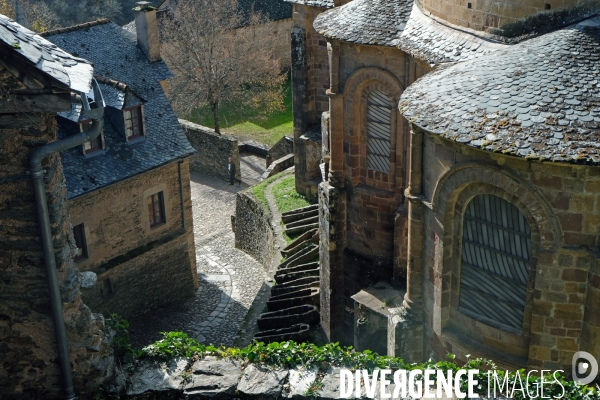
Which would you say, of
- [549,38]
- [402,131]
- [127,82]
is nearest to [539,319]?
[549,38]

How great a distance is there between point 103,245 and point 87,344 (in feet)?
59.7

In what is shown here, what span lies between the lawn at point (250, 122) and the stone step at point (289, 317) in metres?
22.8

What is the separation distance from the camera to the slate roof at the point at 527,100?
12867 mm

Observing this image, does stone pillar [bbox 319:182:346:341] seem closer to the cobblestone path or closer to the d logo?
the cobblestone path

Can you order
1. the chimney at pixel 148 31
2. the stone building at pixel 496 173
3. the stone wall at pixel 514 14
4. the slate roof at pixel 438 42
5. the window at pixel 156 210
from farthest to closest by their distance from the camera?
the chimney at pixel 148 31, the window at pixel 156 210, the slate roof at pixel 438 42, the stone wall at pixel 514 14, the stone building at pixel 496 173

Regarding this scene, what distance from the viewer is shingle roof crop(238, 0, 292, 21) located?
54.9 meters

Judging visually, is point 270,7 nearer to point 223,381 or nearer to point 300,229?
point 300,229

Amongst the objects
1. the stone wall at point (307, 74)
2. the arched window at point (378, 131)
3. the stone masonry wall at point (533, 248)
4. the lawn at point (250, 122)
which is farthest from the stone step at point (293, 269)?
the lawn at point (250, 122)

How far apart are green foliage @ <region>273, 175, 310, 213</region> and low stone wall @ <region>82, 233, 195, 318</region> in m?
4.80

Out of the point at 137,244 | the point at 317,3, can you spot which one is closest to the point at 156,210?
the point at 137,244

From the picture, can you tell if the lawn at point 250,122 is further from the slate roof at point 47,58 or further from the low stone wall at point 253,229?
the slate roof at point 47,58

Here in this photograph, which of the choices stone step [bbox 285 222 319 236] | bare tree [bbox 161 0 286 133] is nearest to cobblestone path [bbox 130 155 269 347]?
stone step [bbox 285 222 319 236]

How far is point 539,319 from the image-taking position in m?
14.4

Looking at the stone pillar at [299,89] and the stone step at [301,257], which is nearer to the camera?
the stone step at [301,257]
